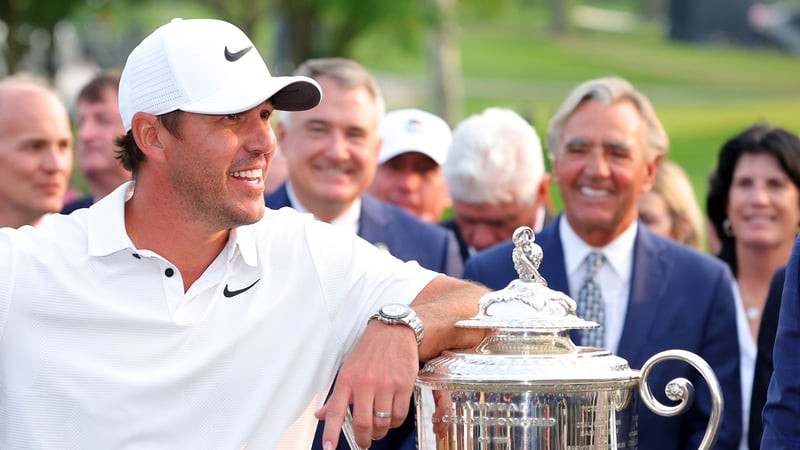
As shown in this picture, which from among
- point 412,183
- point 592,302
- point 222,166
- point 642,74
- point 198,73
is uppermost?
point 198,73

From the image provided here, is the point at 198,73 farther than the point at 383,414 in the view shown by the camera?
Yes

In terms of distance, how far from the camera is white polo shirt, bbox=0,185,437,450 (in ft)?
11.2

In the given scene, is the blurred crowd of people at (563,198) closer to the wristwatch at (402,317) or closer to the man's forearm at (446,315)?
the man's forearm at (446,315)

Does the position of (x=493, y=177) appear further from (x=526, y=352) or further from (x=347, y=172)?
(x=526, y=352)

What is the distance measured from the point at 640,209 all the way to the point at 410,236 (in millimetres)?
1514

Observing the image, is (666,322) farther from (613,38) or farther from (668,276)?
(613,38)

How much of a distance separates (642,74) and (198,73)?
1540 inches

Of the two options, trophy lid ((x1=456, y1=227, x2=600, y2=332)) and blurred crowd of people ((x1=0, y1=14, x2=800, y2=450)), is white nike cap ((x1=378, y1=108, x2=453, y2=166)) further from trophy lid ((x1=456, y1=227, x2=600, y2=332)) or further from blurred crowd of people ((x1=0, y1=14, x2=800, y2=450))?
trophy lid ((x1=456, y1=227, x2=600, y2=332))

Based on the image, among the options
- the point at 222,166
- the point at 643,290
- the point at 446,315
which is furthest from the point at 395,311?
the point at 643,290

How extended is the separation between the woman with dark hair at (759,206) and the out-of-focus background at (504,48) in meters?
0.76

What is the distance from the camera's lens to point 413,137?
7008 millimetres

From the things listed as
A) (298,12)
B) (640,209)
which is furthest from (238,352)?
(298,12)

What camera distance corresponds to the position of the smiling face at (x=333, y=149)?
19.6 feet

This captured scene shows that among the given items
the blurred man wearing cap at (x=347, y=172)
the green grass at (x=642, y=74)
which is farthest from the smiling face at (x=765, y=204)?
the green grass at (x=642, y=74)
